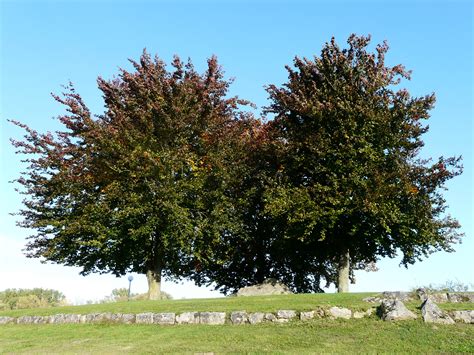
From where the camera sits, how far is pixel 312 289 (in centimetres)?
3434

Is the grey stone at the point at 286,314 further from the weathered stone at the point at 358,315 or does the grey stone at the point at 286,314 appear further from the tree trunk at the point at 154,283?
the tree trunk at the point at 154,283

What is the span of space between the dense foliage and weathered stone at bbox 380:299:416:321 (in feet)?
25.9

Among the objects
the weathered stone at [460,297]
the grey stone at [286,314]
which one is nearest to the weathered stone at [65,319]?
the grey stone at [286,314]

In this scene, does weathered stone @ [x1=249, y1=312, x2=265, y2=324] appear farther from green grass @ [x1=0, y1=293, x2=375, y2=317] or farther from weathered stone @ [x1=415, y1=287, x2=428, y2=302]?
weathered stone @ [x1=415, y1=287, x2=428, y2=302]

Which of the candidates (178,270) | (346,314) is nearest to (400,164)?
(346,314)

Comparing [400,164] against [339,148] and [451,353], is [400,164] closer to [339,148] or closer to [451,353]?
[339,148]

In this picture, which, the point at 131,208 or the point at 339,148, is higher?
the point at 339,148

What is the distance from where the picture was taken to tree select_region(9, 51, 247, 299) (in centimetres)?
2416

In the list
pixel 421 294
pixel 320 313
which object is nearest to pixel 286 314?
pixel 320 313

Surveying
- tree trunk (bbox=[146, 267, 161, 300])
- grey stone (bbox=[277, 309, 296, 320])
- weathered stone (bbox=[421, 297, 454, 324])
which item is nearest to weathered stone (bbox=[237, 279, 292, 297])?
tree trunk (bbox=[146, 267, 161, 300])

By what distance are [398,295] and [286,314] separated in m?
4.91

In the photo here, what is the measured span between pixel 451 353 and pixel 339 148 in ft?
48.6

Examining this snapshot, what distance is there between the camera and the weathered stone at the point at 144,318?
56.6 ft

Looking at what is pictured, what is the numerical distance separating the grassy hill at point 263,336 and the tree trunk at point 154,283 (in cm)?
776
